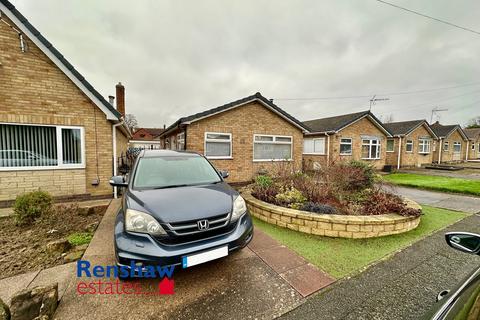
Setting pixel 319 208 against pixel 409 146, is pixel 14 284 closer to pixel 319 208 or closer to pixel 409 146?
pixel 319 208

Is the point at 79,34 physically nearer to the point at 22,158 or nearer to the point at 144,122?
the point at 22,158

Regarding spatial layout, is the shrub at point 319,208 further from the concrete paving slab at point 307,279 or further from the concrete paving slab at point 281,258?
the concrete paving slab at point 307,279

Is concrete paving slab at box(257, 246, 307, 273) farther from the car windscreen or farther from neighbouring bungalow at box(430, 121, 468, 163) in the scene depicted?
neighbouring bungalow at box(430, 121, 468, 163)

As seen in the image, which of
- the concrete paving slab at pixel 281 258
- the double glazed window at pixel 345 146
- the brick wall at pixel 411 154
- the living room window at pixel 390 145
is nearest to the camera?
the concrete paving slab at pixel 281 258

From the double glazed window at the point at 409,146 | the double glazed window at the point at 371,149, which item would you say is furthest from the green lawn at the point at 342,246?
the double glazed window at the point at 409,146

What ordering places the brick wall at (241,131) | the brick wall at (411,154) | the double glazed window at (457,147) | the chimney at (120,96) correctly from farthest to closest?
the double glazed window at (457,147) < the brick wall at (411,154) < the chimney at (120,96) < the brick wall at (241,131)

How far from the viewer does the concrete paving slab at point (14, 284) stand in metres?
2.30

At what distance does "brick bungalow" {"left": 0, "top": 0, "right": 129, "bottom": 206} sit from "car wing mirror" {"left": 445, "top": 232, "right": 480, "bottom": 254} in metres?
8.09

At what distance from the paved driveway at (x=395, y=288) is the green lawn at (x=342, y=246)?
7.1 inches

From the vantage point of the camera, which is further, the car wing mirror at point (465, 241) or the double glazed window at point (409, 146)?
the double glazed window at point (409, 146)

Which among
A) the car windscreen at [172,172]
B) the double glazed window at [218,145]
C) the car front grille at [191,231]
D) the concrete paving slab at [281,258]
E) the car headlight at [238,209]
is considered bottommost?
the concrete paving slab at [281,258]

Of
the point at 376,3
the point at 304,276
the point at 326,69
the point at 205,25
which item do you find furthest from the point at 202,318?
the point at 326,69

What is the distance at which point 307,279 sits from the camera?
2592 mm
